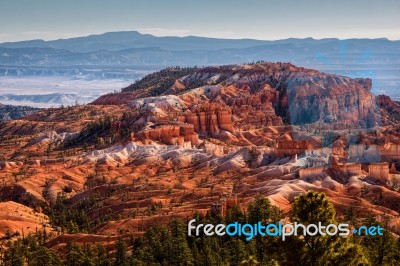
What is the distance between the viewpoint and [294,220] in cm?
2667

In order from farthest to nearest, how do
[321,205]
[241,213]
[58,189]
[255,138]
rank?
[255,138] → [58,189] → [241,213] → [321,205]

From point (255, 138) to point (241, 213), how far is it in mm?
83915

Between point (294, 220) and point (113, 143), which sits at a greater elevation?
point (294, 220)

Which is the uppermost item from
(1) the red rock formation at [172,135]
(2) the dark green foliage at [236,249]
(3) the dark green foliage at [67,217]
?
(2) the dark green foliage at [236,249]

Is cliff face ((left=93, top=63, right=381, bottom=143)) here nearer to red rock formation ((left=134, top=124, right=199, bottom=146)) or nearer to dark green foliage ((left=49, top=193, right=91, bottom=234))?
red rock formation ((left=134, top=124, right=199, bottom=146))

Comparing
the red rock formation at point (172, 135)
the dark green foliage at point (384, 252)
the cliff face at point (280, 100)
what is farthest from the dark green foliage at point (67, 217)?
the cliff face at point (280, 100)

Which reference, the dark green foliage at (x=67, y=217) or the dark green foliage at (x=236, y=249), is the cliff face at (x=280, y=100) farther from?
the dark green foliage at (x=236, y=249)

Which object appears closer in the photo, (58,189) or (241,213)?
(241,213)

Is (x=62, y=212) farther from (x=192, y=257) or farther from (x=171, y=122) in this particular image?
(x=171, y=122)

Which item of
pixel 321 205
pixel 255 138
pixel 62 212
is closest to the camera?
pixel 321 205

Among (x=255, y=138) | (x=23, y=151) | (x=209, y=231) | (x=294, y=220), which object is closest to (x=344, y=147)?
(x=255, y=138)

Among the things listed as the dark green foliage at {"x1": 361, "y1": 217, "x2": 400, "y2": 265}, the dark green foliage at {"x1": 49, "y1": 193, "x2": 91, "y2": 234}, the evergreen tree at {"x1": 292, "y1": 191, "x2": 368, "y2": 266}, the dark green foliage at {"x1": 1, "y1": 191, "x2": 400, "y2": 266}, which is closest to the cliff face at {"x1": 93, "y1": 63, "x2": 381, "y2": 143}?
the dark green foliage at {"x1": 49, "y1": 193, "x2": 91, "y2": 234}

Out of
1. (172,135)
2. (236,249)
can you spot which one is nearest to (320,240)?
(236,249)

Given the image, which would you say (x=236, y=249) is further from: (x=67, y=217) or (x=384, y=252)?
(x=67, y=217)
